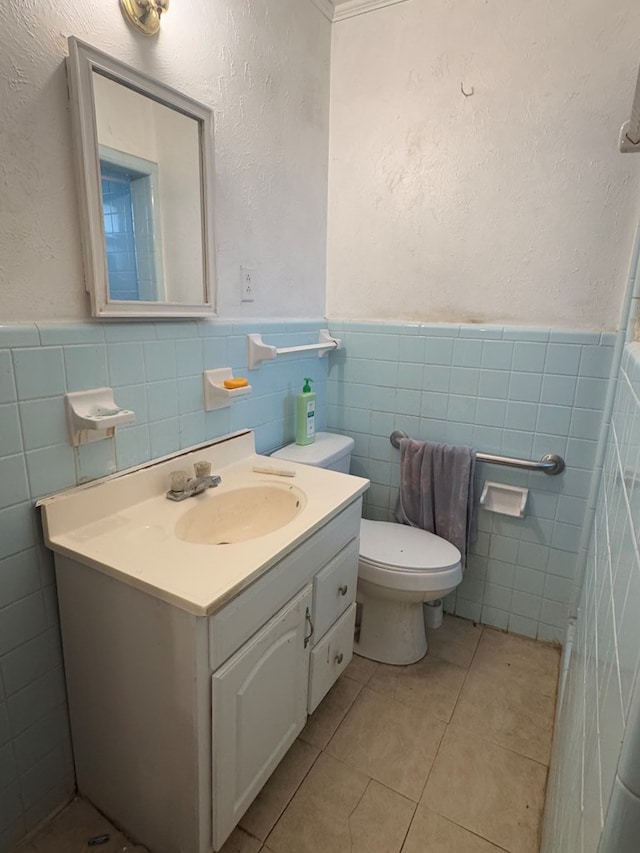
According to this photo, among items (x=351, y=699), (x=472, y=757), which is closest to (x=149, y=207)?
(x=351, y=699)

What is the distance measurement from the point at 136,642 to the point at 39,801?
592 mm

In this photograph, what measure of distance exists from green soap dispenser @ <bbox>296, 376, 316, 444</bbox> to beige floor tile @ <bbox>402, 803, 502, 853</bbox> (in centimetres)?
120

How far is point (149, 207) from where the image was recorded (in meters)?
1.17

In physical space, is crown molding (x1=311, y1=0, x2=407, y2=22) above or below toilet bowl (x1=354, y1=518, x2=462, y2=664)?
above

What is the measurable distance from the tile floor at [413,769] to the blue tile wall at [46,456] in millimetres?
183

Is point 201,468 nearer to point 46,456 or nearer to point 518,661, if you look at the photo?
point 46,456

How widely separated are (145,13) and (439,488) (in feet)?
5.51

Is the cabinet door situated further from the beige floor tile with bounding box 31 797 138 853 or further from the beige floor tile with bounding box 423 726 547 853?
the beige floor tile with bounding box 423 726 547 853

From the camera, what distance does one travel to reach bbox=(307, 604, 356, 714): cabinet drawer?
4.37 ft

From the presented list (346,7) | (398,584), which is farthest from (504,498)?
(346,7)

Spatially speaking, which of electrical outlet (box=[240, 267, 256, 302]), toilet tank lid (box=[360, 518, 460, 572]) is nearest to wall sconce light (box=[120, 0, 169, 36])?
electrical outlet (box=[240, 267, 256, 302])

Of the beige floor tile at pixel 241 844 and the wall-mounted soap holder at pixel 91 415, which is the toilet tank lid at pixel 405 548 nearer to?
the beige floor tile at pixel 241 844

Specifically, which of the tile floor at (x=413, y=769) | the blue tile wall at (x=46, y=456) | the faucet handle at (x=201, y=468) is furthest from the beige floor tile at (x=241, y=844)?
the faucet handle at (x=201, y=468)

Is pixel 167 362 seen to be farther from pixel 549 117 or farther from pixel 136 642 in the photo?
pixel 549 117
